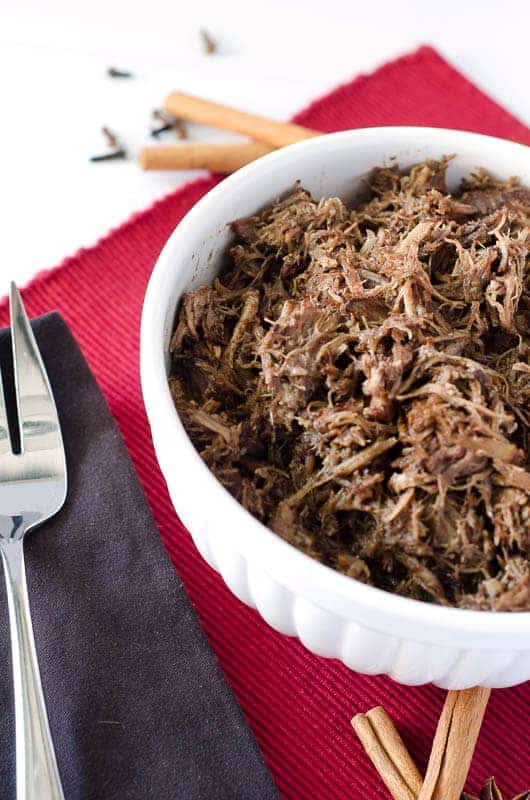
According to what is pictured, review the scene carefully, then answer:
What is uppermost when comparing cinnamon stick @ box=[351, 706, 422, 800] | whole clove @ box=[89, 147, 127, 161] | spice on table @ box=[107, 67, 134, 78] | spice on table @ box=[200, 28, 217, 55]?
spice on table @ box=[200, 28, 217, 55]

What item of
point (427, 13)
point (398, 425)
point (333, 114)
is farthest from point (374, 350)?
point (427, 13)

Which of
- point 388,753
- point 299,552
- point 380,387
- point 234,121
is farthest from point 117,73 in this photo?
point 388,753

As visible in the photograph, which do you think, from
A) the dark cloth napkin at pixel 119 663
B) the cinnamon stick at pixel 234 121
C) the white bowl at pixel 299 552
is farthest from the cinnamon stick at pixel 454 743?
the cinnamon stick at pixel 234 121

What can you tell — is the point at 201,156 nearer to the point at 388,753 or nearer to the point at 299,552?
the point at 299,552

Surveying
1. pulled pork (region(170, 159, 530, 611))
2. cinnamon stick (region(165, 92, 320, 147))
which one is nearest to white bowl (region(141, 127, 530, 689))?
pulled pork (region(170, 159, 530, 611))

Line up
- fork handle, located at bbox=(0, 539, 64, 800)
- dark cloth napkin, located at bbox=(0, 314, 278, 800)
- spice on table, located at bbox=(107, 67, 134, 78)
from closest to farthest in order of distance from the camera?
fork handle, located at bbox=(0, 539, 64, 800), dark cloth napkin, located at bbox=(0, 314, 278, 800), spice on table, located at bbox=(107, 67, 134, 78)

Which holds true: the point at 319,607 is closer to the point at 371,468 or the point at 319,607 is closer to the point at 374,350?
the point at 371,468

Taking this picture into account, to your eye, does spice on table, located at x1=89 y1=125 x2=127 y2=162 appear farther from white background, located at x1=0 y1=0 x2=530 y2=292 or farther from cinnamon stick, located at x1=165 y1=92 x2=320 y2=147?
cinnamon stick, located at x1=165 y1=92 x2=320 y2=147

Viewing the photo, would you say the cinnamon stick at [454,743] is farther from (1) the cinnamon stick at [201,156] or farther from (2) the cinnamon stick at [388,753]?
(1) the cinnamon stick at [201,156]

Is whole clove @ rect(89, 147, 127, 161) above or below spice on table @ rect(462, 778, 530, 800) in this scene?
above
